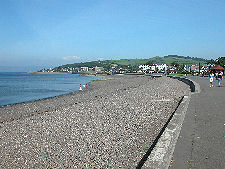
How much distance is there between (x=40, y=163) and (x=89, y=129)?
2.70m

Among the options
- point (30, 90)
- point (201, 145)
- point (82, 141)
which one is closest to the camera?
point (201, 145)

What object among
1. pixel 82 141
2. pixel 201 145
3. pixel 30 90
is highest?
pixel 201 145

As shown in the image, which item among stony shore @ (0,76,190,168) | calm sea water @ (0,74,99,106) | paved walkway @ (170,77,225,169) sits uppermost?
paved walkway @ (170,77,225,169)

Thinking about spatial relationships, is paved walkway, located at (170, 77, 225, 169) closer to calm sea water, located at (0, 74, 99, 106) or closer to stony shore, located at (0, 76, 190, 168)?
stony shore, located at (0, 76, 190, 168)

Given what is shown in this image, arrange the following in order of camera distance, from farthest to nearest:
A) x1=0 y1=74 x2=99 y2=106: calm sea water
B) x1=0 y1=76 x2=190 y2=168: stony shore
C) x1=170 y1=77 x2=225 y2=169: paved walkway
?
x1=0 y1=74 x2=99 y2=106: calm sea water
x1=0 y1=76 x2=190 y2=168: stony shore
x1=170 y1=77 x2=225 y2=169: paved walkway

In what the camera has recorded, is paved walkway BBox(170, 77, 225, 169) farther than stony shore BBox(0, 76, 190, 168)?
No

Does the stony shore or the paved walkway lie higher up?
the paved walkway

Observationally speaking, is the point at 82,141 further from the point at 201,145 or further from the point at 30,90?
the point at 30,90

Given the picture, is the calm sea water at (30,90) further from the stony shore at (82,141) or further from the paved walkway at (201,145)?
the paved walkway at (201,145)

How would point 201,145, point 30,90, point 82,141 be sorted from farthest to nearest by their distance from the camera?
point 30,90 → point 82,141 → point 201,145

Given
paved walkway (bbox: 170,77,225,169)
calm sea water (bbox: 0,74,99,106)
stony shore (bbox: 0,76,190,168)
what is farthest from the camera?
calm sea water (bbox: 0,74,99,106)

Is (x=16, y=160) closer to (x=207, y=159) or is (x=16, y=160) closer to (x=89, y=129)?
(x=89, y=129)

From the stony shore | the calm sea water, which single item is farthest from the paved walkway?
the calm sea water

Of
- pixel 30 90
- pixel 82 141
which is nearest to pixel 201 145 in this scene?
pixel 82 141
